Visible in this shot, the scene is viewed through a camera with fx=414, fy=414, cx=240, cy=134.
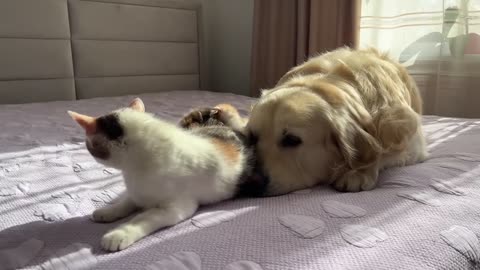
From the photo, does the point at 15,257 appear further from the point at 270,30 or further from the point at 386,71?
the point at 270,30

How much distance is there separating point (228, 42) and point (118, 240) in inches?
143

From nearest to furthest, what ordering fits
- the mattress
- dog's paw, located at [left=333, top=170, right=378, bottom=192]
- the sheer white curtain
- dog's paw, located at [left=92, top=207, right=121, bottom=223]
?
1. the mattress
2. dog's paw, located at [left=92, top=207, right=121, bottom=223]
3. dog's paw, located at [left=333, top=170, right=378, bottom=192]
4. the sheer white curtain

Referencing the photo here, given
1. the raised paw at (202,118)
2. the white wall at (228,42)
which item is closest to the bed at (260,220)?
the raised paw at (202,118)

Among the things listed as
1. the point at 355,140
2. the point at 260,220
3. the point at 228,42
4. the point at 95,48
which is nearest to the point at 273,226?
the point at 260,220

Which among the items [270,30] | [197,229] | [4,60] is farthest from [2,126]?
[270,30]

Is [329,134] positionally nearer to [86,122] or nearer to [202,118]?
[202,118]

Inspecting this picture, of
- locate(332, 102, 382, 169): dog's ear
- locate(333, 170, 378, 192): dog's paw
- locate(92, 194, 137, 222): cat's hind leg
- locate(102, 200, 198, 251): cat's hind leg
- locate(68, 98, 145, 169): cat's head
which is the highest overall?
locate(68, 98, 145, 169): cat's head

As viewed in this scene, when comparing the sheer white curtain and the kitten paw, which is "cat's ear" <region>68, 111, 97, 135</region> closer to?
the kitten paw

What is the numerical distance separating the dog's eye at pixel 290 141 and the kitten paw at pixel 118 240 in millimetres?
494

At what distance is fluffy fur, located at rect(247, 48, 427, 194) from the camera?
1.02 metres

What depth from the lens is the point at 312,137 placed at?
3.38 feet

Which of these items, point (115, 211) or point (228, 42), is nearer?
point (115, 211)

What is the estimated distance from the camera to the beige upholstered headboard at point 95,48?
2.85 m

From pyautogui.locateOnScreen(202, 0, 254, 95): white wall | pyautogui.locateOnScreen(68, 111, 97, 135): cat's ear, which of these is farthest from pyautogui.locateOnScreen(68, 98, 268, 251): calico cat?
pyautogui.locateOnScreen(202, 0, 254, 95): white wall
